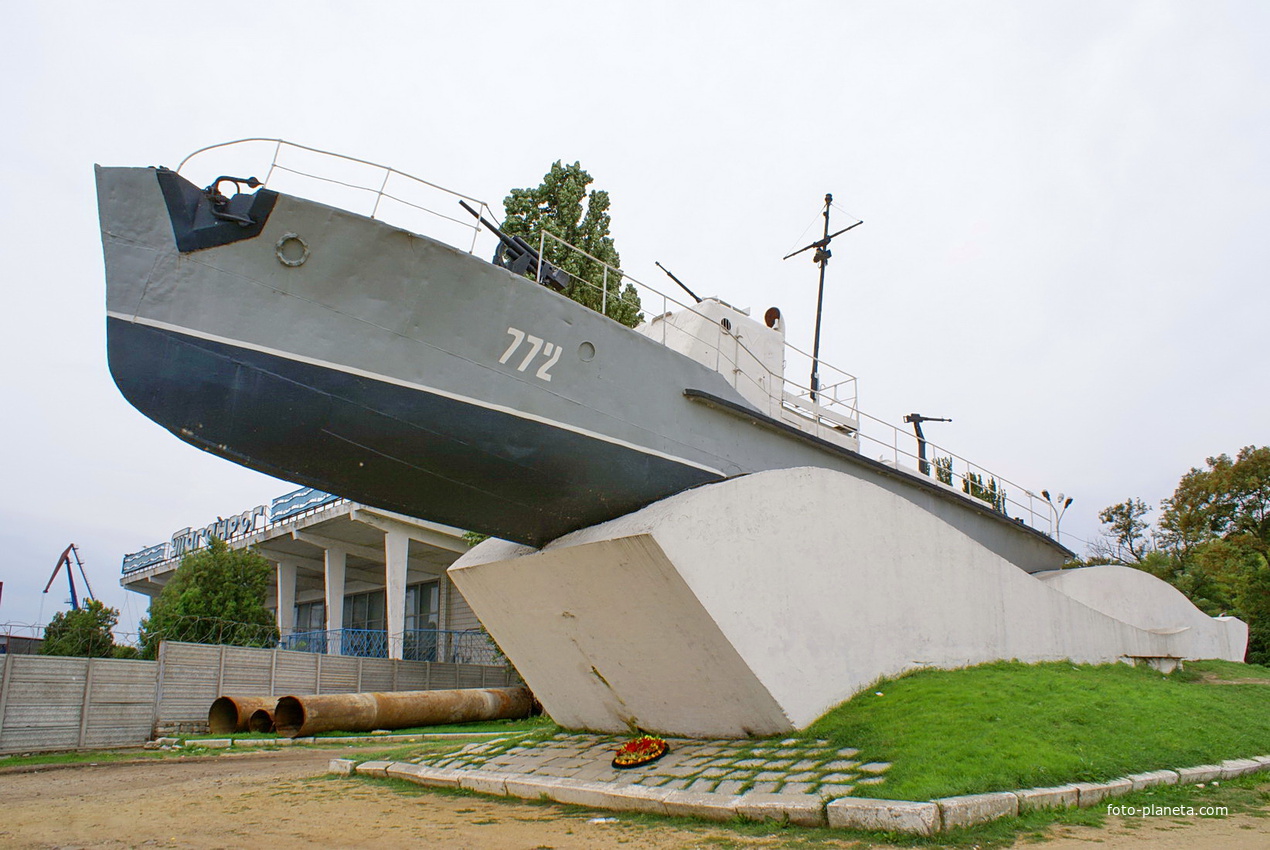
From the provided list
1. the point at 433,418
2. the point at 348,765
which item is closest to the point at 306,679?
the point at 348,765

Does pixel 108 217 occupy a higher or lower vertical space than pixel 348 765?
higher

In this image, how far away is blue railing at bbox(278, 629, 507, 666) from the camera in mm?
25031

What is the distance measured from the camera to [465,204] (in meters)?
7.14

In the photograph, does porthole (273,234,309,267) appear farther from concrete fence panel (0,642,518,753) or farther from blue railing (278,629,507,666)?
blue railing (278,629,507,666)

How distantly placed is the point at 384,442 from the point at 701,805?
12.6 ft

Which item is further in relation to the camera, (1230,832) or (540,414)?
(540,414)

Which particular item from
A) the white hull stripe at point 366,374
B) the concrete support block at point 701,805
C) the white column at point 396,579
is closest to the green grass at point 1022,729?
the concrete support block at point 701,805

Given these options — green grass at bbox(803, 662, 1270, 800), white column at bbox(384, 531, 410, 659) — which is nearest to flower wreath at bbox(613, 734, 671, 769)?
green grass at bbox(803, 662, 1270, 800)

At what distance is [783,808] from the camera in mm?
5797

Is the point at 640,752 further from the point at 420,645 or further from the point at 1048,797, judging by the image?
the point at 420,645

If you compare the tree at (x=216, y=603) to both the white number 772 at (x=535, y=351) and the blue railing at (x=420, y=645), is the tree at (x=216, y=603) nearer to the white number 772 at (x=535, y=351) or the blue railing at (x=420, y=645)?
the blue railing at (x=420, y=645)

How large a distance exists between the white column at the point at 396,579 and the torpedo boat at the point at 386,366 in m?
18.5

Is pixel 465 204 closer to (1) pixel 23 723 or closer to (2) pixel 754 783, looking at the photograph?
(2) pixel 754 783

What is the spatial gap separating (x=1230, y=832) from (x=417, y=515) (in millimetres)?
6742
